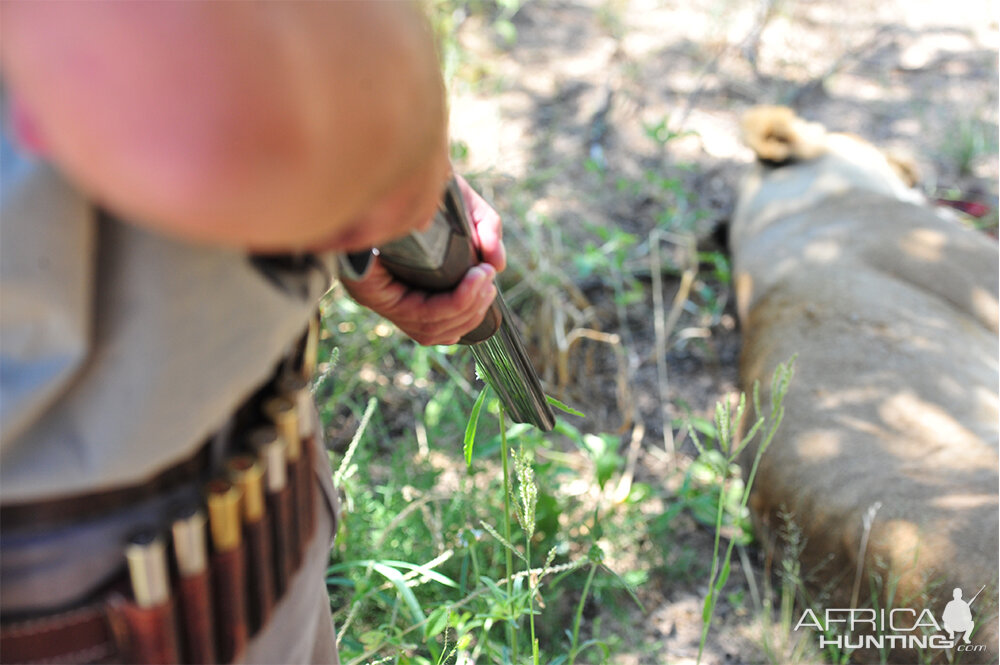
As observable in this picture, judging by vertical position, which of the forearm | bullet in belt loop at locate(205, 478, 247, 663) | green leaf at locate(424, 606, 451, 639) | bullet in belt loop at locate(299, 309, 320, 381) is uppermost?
the forearm

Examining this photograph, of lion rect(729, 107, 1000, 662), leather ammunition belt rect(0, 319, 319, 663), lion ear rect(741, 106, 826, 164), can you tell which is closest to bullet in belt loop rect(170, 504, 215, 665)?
leather ammunition belt rect(0, 319, 319, 663)

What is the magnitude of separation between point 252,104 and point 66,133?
10 centimetres

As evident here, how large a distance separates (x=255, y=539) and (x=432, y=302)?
1.18 ft

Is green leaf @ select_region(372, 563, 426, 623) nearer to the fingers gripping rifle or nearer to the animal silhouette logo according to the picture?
the fingers gripping rifle

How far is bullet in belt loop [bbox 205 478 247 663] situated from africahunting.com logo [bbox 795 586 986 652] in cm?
134

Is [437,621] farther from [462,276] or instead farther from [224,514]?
[224,514]

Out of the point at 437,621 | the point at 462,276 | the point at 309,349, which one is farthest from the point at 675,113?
the point at 309,349

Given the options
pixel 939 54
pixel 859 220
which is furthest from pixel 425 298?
pixel 939 54

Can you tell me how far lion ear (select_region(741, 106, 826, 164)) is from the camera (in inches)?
147

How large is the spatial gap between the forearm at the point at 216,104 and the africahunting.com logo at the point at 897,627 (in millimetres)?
1579

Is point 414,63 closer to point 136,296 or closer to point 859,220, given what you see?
point 136,296

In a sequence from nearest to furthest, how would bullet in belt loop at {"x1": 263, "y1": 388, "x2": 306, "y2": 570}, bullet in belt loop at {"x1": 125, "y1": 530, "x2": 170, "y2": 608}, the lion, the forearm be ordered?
the forearm, bullet in belt loop at {"x1": 125, "y1": 530, "x2": 170, "y2": 608}, bullet in belt loop at {"x1": 263, "y1": 388, "x2": 306, "y2": 570}, the lion

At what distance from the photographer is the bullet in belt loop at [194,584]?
0.74m

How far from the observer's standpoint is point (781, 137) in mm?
3764
